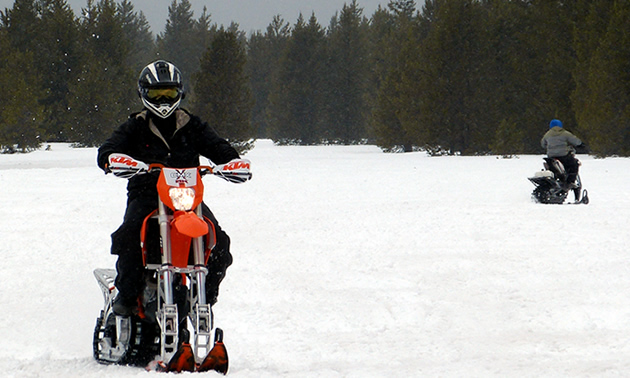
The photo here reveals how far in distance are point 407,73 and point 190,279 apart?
40.6 m

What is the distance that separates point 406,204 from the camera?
14117mm

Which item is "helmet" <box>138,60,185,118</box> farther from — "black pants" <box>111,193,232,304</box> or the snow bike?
the snow bike

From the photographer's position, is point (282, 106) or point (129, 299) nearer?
point (129, 299)

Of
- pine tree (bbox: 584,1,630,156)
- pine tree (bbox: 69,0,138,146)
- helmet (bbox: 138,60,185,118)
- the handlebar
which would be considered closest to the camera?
the handlebar

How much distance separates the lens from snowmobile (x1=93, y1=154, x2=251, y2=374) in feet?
12.4

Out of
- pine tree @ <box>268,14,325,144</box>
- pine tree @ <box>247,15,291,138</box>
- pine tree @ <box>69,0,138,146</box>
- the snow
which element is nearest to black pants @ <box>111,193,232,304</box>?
the snow

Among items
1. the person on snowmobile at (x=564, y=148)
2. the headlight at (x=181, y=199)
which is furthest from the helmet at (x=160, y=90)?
the person on snowmobile at (x=564, y=148)

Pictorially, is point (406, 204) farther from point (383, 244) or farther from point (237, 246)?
point (237, 246)

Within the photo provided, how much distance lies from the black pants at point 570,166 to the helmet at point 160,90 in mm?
12711

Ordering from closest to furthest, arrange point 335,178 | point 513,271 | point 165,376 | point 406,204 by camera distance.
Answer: point 165,376 → point 513,271 → point 406,204 → point 335,178

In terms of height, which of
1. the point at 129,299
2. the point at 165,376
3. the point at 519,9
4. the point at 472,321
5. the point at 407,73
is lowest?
the point at 472,321

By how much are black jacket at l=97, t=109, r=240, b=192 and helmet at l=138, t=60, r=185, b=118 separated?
0.40 ft

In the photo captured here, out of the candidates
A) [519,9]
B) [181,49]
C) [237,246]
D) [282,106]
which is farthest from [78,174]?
[181,49]

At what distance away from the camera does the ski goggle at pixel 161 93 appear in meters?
4.30
